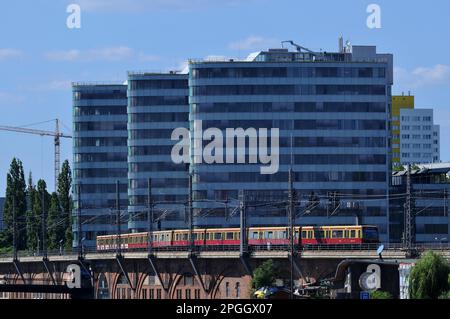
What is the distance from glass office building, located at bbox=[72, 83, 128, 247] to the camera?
19338 cm

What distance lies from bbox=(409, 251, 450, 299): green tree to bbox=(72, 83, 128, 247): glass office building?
110 metres

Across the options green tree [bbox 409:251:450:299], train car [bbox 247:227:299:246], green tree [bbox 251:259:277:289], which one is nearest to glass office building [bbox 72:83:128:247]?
Answer: train car [bbox 247:227:299:246]

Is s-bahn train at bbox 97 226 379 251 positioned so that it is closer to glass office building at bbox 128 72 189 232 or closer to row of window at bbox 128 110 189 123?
glass office building at bbox 128 72 189 232

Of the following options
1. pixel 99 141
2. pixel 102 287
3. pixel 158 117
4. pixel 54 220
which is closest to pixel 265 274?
pixel 102 287

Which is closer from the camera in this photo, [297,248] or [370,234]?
[370,234]

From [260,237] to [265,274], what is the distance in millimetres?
11199

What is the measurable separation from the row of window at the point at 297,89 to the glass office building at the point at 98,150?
3040 centimetres

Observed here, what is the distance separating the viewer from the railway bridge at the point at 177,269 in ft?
383

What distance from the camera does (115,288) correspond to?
151 m

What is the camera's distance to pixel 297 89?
555ft

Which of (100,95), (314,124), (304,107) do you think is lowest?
(314,124)

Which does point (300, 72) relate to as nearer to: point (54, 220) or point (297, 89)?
point (297, 89)

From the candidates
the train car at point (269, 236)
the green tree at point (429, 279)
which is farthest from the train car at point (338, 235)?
the green tree at point (429, 279)
